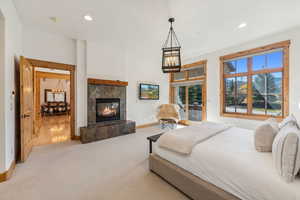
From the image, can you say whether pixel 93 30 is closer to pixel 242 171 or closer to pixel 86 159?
pixel 86 159

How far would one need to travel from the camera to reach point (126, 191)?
6.05ft

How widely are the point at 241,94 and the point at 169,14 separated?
357cm

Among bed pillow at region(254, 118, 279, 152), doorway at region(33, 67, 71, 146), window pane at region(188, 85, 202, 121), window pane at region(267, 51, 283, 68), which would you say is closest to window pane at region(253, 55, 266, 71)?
window pane at region(267, 51, 283, 68)

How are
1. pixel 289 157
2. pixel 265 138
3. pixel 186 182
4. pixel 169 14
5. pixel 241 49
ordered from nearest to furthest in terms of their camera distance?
pixel 289 157, pixel 265 138, pixel 186 182, pixel 169 14, pixel 241 49

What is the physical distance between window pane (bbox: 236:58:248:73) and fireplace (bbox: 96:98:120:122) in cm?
430

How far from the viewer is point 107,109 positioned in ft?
14.8

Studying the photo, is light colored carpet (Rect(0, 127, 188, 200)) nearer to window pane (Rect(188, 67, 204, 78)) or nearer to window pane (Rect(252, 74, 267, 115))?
window pane (Rect(252, 74, 267, 115))

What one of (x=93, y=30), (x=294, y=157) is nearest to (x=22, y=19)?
(x=93, y=30)

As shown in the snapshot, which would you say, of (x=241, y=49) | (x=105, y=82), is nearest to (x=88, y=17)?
(x=105, y=82)

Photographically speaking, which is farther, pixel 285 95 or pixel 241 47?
pixel 241 47

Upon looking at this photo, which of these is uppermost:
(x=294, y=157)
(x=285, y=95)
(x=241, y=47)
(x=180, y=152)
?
(x=241, y=47)

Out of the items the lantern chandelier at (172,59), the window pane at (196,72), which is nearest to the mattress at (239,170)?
the lantern chandelier at (172,59)

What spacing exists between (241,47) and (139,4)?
371 cm

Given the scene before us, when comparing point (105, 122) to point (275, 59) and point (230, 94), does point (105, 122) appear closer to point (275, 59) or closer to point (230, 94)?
point (230, 94)
